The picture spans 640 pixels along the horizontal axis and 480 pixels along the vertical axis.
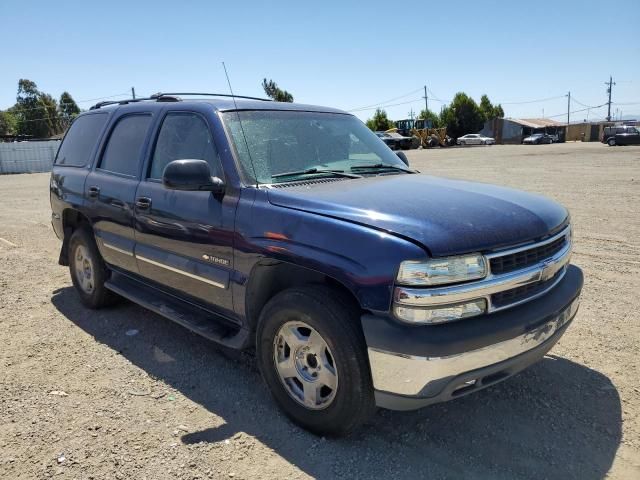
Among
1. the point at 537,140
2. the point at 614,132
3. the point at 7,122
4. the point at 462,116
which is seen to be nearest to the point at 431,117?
the point at 462,116

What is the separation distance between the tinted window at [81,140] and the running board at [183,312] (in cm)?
131

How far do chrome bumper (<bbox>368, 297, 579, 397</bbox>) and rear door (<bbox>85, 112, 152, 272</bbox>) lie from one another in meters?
2.59

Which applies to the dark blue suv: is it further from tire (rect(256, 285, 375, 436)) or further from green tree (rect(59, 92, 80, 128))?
green tree (rect(59, 92, 80, 128))

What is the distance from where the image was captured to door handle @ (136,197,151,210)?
3.88 meters

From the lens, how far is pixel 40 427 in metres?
3.09

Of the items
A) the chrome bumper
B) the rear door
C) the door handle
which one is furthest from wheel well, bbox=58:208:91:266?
the chrome bumper

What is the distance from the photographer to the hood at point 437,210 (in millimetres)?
2467

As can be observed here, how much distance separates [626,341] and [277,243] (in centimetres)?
297

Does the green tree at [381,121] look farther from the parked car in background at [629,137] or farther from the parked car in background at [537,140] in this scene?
the parked car in background at [629,137]

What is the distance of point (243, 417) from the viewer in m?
3.15

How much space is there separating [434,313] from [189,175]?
65.6 inches

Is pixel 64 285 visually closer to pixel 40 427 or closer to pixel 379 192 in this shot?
pixel 40 427

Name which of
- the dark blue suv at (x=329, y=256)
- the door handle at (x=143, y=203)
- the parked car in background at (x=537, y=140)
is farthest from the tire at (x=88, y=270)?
the parked car in background at (x=537, y=140)

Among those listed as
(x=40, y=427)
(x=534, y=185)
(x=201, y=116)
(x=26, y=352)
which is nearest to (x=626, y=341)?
(x=201, y=116)
